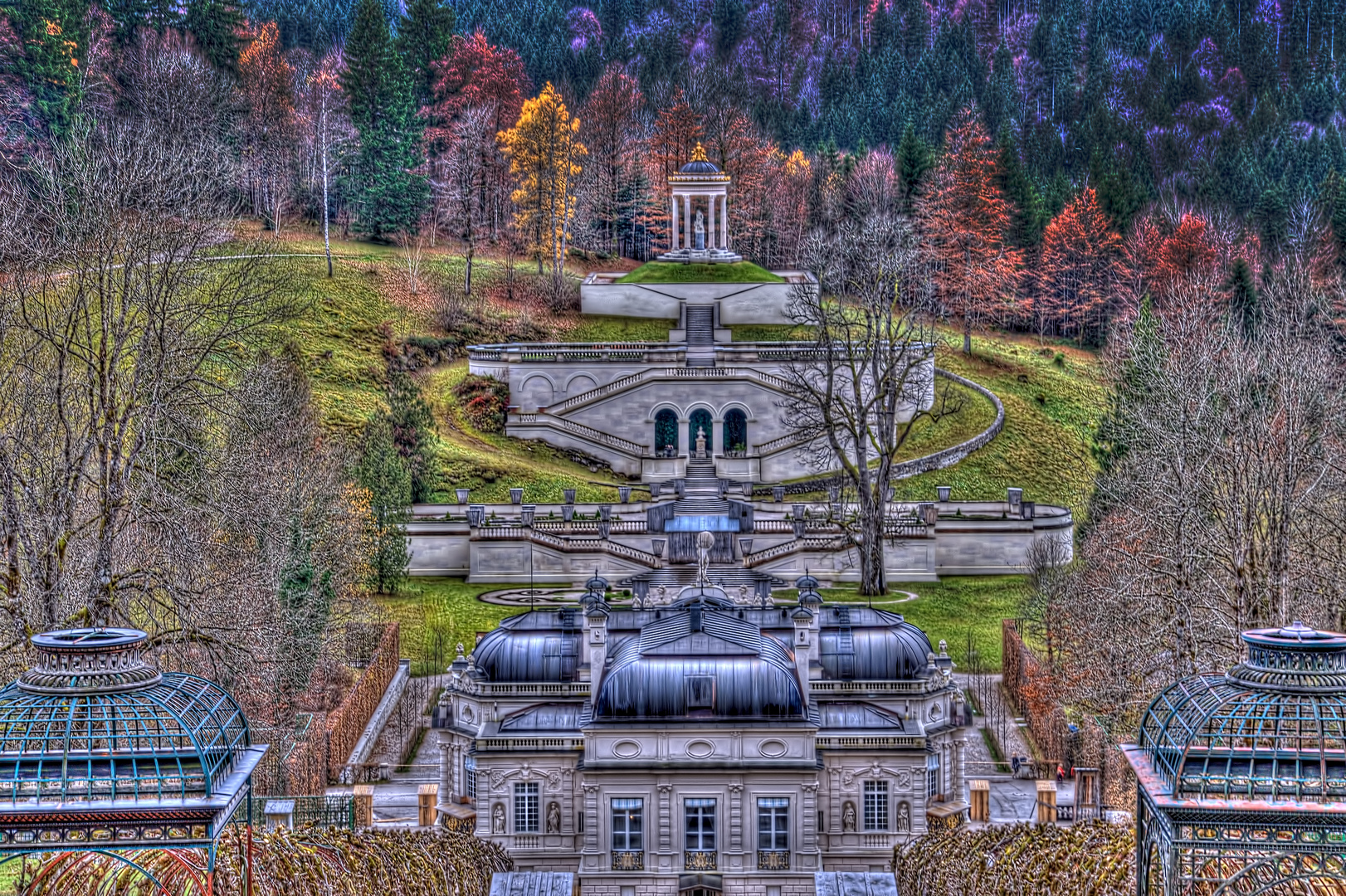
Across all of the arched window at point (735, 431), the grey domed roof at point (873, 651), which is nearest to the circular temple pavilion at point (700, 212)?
the arched window at point (735, 431)

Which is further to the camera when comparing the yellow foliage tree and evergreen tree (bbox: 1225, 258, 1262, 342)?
the yellow foliage tree

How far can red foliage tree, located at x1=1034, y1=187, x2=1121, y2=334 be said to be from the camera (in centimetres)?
11675

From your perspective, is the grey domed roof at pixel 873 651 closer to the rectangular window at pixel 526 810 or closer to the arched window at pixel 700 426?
the rectangular window at pixel 526 810

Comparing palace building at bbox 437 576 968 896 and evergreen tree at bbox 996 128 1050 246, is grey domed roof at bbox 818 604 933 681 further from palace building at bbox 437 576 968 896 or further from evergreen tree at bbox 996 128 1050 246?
evergreen tree at bbox 996 128 1050 246

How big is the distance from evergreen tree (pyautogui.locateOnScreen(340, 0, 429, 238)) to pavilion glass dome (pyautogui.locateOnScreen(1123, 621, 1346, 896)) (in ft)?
325

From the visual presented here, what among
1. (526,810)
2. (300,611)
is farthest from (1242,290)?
(526,810)

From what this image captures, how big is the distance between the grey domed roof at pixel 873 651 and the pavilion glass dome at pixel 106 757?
27.2 meters

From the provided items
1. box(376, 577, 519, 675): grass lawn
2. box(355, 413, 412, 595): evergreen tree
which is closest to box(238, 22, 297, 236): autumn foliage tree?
box(355, 413, 412, 595): evergreen tree

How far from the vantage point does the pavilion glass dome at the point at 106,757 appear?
63.8 ft

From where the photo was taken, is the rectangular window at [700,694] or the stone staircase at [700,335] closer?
the rectangular window at [700,694]

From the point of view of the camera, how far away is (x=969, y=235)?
108 meters

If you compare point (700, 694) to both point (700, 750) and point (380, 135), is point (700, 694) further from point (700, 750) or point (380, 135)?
point (380, 135)

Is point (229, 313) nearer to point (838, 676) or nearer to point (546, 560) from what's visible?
point (838, 676)

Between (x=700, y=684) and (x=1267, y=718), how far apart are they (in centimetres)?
2221
